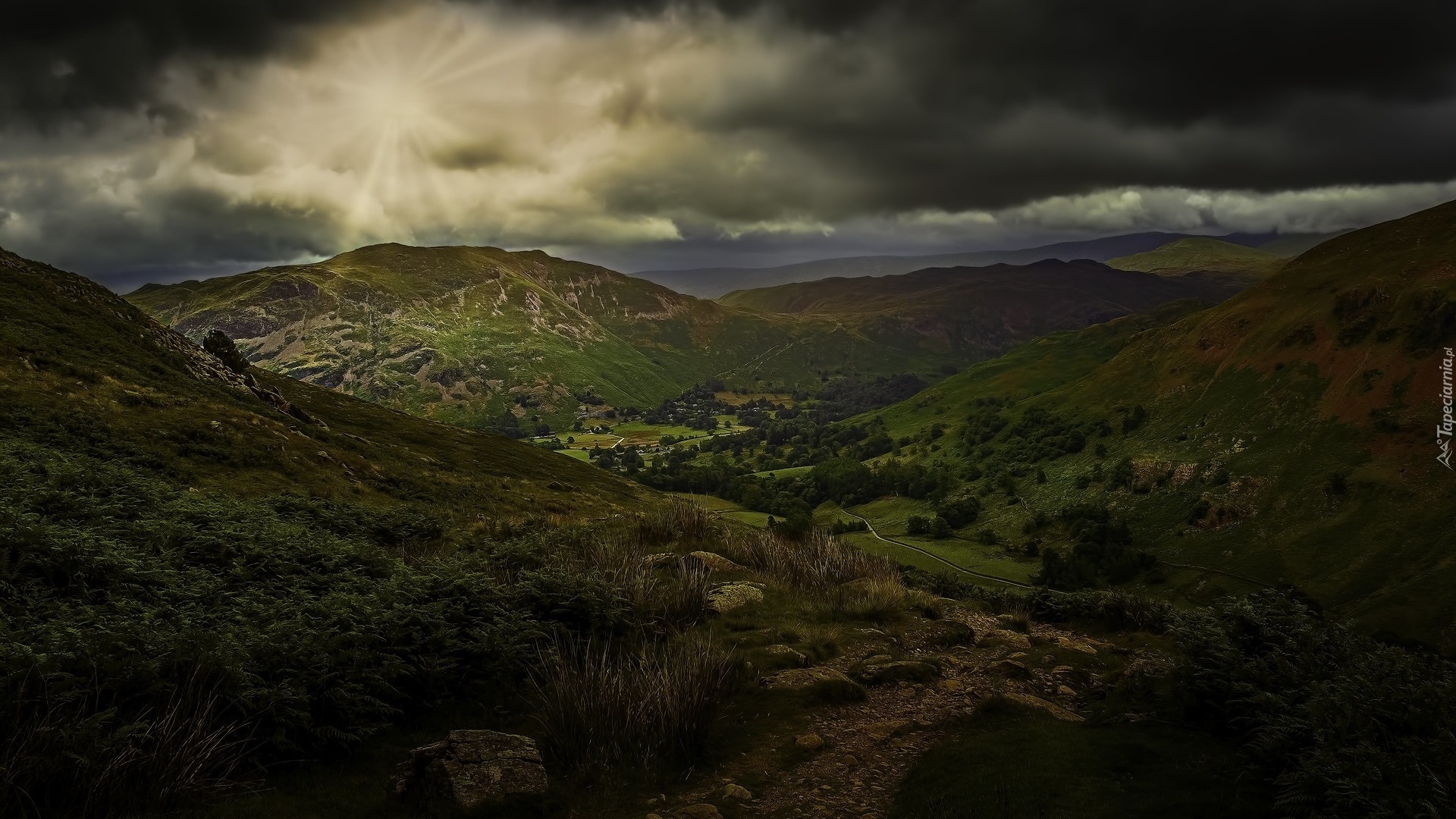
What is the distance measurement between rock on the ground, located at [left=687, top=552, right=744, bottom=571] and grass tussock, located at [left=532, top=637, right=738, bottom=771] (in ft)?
37.2

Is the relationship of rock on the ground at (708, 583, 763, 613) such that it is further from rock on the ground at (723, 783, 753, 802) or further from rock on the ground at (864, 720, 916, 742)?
rock on the ground at (723, 783, 753, 802)

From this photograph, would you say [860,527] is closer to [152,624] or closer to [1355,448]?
[1355,448]

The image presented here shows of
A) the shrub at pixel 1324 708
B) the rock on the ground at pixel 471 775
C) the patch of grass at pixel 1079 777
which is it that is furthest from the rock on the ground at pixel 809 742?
the shrub at pixel 1324 708

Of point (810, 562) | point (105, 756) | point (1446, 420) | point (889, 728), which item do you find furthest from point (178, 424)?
point (1446, 420)

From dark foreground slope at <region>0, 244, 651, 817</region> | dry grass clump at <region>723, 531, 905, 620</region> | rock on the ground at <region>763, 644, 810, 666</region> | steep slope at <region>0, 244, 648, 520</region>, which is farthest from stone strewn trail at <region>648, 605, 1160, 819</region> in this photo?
steep slope at <region>0, 244, 648, 520</region>

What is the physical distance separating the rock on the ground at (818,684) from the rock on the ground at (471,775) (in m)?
6.55

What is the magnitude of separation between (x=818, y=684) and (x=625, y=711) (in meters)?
5.32

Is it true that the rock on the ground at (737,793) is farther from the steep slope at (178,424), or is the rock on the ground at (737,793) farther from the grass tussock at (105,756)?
the steep slope at (178,424)

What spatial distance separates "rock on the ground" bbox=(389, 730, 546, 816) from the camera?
934 centimetres

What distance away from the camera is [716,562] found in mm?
25578

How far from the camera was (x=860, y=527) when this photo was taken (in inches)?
6127

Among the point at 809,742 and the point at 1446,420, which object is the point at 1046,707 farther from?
the point at 1446,420

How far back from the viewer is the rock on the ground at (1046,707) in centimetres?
1339

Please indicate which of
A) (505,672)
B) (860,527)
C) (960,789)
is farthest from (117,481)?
(860,527)
